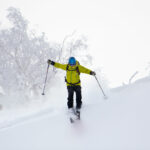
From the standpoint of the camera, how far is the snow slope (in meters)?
3.23

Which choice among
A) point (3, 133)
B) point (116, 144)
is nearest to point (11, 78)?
point (3, 133)

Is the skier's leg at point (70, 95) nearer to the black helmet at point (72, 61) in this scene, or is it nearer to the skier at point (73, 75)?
the skier at point (73, 75)

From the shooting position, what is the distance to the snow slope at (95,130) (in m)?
3.23

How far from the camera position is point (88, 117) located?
173 inches

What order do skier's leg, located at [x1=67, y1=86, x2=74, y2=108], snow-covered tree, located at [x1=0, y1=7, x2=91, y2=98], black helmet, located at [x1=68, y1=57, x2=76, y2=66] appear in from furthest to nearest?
1. snow-covered tree, located at [x1=0, y1=7, x2=91, y2=98]
2. skier's leg, located at [x1=67, y1=86, x2=74, y2=108]
3. black helmet, located at [x1=68, y1=57, x2=76, y2=66]

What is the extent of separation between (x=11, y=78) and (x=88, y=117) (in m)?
14.3

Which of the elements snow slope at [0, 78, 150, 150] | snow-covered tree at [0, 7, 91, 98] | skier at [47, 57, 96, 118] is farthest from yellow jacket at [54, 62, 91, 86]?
snow-covered tree at [0, 7, 91, 98]

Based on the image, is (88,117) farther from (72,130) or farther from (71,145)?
(71,145)

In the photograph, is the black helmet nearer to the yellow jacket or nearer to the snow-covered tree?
the yellow jacket

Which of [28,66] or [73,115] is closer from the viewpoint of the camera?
[73,115]

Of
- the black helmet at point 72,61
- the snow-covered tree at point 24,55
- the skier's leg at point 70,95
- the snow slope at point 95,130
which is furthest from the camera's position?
the snow-covered tree at point 24,55

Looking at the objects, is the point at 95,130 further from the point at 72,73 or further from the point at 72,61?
the point at 72,61

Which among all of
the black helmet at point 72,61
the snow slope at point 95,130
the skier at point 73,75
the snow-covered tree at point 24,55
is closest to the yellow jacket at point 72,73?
the skier at point 73,75

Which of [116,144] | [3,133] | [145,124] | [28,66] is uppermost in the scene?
[145,124]
